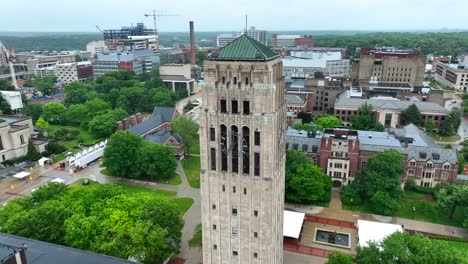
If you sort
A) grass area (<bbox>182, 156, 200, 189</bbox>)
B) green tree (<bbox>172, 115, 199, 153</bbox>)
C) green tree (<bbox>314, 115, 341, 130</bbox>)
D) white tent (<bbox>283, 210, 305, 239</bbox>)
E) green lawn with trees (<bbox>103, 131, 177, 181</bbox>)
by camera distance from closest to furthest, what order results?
white tent (<bbox>283, 210, 305, 239</bbox>), green lawn with trees (<bbox>103, 131, 177, 181</bbox>), grass area (<bbox>182, 156, 200, 189</bbox>), green tree (<bbox>172, 115, 199, 153</bbox>), green tree (<bbox>314, 115, 341, 130</bbox>)

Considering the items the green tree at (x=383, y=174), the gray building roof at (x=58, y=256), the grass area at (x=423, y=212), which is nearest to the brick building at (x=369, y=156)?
the green tree at (x=383, y=174)

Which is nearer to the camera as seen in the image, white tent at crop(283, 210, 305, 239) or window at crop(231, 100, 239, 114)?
window at crop(231, 100, 239, 114)

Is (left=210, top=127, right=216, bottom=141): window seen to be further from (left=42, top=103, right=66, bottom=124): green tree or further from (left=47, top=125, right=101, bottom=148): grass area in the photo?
(left=42, top=103, right=66, bottom=124): green tree

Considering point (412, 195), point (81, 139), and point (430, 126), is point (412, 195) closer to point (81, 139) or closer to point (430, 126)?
point (430, 126)

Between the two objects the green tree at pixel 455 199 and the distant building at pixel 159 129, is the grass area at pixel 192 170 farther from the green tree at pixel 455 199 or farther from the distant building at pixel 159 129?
the green tree at pixel 455 199

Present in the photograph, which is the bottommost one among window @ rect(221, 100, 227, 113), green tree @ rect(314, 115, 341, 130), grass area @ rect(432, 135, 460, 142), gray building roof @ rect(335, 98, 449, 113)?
grass area @ rect(432, 135, 460, 142)

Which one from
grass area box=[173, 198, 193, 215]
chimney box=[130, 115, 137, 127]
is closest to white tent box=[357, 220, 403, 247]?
grass area box=[173, 198, 193, 215]

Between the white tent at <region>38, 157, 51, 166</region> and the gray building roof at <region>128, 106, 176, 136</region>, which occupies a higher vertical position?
the gray building roof at <region>128, 106, 176, 136</region>
